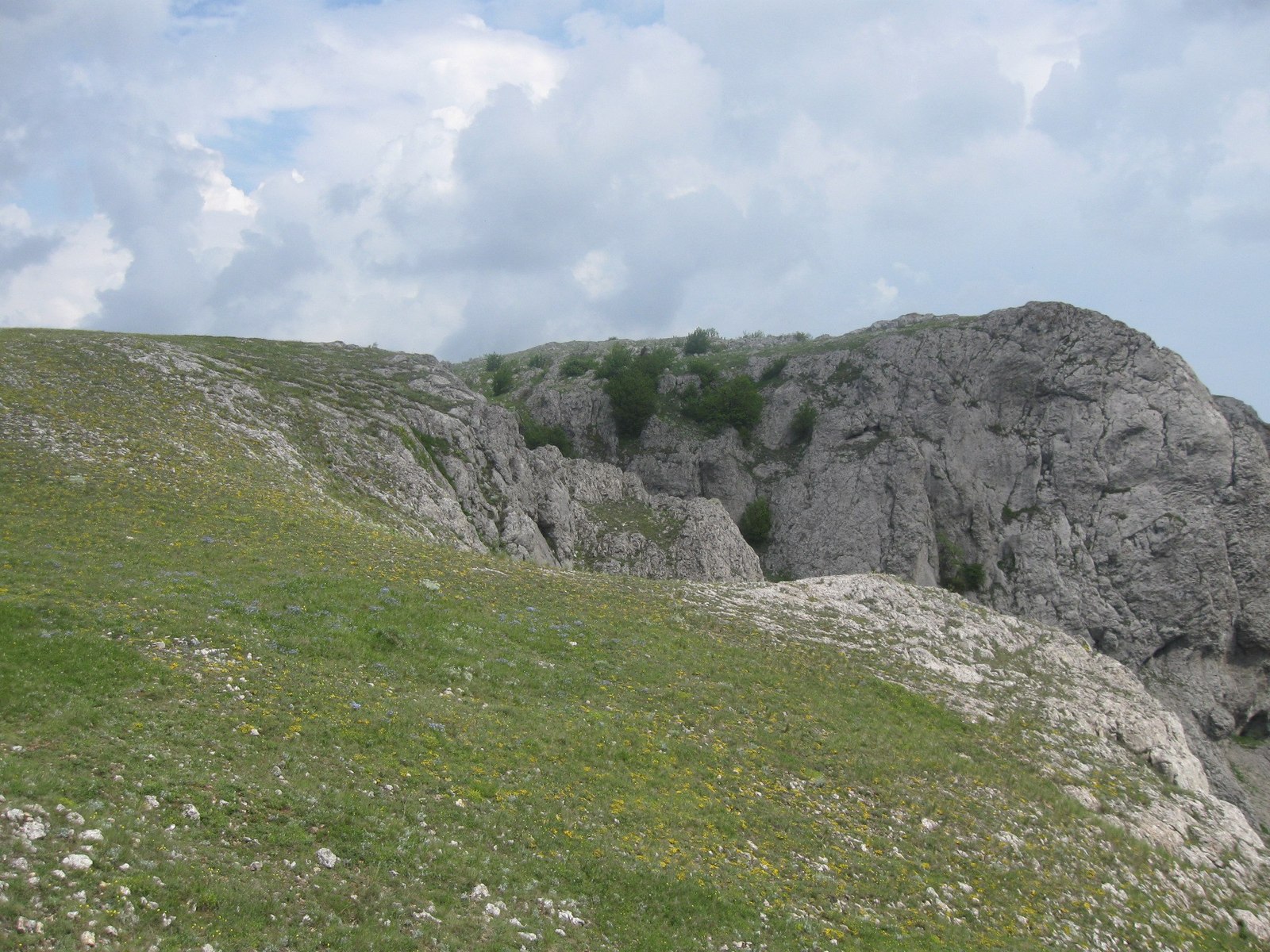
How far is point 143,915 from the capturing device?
13.4 m

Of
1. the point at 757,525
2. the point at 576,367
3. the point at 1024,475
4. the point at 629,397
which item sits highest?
the point at 576,367

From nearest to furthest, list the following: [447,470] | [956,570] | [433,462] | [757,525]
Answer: [433,462] → [447,470] → [956,570] → [757,525]

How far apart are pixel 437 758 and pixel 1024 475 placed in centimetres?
8971

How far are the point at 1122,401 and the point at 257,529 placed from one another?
9267 centimetres

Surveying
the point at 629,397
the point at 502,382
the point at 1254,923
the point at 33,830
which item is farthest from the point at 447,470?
the point at 502,382

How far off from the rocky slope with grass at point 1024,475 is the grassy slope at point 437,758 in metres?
61.1

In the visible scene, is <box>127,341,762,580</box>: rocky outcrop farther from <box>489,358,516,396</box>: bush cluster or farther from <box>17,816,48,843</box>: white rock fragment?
<box>489,358,516,396</box>: bush cluster

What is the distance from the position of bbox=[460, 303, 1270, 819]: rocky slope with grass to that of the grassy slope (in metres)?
61.1

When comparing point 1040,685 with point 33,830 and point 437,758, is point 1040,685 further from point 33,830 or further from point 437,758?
point 33,830

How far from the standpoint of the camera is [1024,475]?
9688 cm

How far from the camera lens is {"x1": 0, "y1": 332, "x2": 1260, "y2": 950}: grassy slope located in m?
15.8

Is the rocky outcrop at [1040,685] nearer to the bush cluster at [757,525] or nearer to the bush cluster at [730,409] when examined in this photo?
the bush cluster at [757,525]

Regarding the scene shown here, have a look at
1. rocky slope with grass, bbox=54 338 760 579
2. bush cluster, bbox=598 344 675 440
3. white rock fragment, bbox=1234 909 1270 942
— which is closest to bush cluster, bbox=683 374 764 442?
bush cluster, bbox=598 344 675 440

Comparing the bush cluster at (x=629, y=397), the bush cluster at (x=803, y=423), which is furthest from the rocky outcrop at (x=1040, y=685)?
the bush cluster at (x=629, y=397)
